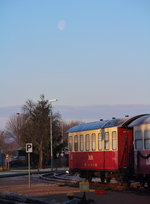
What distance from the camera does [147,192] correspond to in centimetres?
2011

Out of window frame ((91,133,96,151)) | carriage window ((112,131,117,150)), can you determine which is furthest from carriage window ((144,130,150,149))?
window frame ((91,133,96,151))

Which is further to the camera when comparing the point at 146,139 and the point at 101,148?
the point at 101,148

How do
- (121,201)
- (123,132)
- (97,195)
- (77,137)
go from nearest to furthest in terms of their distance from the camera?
(121,201)
(97,195)
(123,132)
(77,137)

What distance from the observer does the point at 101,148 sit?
2452cm

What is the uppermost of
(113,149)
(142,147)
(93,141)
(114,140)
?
(114,140)

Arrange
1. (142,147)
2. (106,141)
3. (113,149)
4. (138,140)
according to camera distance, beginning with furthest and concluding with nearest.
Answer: (106,141), (113,149), (138,140), (142,147)

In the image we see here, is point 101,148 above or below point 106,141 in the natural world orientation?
below

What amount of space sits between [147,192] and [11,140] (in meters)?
96.1

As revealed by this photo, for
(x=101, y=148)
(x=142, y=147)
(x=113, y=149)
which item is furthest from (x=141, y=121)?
(x=101, y=148)

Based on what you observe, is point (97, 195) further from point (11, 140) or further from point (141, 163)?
point (11, 140)

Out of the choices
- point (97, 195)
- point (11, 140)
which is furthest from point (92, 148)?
point (11, 140)

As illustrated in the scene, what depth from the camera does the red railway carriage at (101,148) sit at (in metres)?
22.7

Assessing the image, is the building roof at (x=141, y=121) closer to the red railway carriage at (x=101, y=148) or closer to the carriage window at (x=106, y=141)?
the red railway carriage at (x=101, y=148)

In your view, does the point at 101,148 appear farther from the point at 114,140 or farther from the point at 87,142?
the point at 87,142
